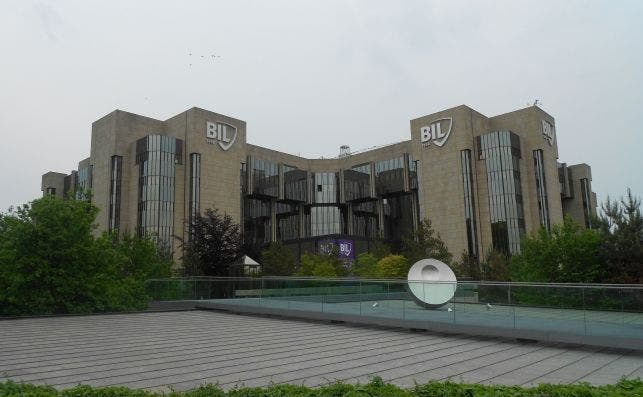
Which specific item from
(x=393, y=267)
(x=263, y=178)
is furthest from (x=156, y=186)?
(x=393, y=267)

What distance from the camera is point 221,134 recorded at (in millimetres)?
65062

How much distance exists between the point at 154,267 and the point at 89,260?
5.75 metres

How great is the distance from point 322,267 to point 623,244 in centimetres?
2406

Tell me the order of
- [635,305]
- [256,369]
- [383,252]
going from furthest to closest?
[383,252] < [635,305] < [256,369]

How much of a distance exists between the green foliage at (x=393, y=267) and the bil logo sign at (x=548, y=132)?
3564 cm

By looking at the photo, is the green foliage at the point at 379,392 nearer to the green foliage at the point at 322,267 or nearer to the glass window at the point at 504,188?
the green foliage at the point at 322,267

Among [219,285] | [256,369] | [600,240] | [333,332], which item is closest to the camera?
[256,369]

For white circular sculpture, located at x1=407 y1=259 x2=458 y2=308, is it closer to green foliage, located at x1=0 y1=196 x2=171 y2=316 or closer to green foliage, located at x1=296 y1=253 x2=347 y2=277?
green foliage, located at x1=0 y1=196 x2=171 y2=316

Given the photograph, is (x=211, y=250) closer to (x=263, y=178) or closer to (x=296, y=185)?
(x=263, y=178)

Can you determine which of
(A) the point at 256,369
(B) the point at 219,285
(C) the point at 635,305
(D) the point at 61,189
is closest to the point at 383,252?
(B) the point at 219,285

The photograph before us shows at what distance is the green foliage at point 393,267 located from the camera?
38.9 m

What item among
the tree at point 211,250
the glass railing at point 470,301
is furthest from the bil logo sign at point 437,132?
the glass railing at point 470,301

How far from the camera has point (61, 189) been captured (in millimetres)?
81750

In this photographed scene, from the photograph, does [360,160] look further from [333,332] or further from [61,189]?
[333,332]
